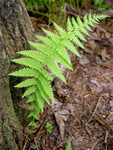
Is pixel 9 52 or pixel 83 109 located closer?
pixel 9 52

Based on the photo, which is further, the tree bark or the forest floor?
the forest floor

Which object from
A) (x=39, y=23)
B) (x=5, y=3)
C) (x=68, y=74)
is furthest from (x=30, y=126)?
(x=39, y=23)

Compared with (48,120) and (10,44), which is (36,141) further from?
(10,44)

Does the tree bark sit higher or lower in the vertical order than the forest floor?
higher

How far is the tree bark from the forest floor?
1.16ft

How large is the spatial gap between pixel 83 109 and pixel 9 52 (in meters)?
1.69

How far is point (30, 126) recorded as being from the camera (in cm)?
244

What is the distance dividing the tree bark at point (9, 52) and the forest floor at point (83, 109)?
1.16 ft

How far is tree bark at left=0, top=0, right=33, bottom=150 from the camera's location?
1.88 m

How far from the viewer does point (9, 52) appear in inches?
81.9

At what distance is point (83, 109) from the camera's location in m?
2.56

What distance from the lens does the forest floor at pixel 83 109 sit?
2.21m

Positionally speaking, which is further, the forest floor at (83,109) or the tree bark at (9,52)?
the forest floor at (83,109)

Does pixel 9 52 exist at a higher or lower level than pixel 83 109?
higher
